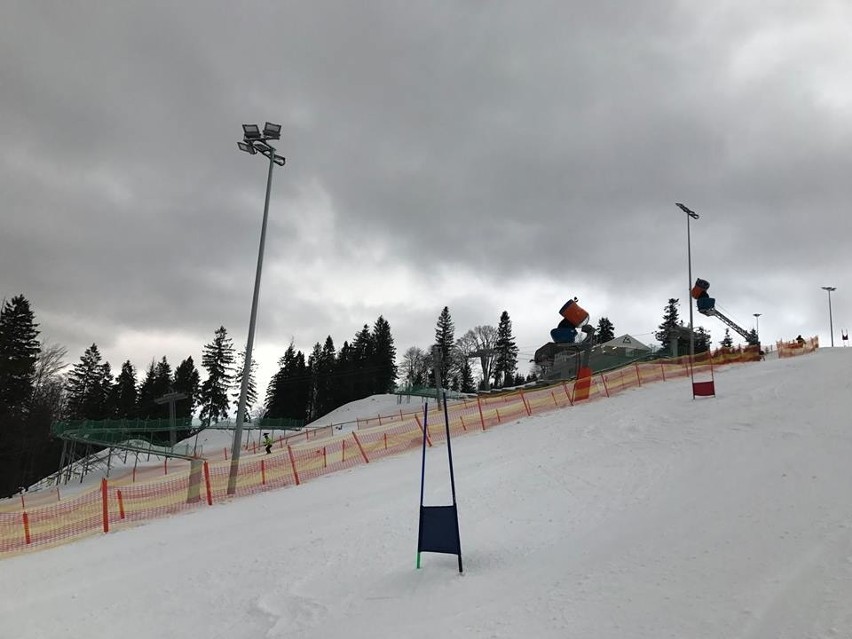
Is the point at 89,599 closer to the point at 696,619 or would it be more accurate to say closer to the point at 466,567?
the point at 466,567

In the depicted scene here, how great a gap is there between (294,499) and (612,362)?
53.2 metres

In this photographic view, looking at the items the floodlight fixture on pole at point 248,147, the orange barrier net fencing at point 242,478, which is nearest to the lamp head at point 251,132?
the floodlight fixture on pole at point 248,147

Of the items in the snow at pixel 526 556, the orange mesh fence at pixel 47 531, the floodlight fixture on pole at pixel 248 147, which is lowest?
the orange mesh fence at pixel 47 531

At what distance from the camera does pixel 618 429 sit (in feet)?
57.5

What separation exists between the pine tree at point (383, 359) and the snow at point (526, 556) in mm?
78454

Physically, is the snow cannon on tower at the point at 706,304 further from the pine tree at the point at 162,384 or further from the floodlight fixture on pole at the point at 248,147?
the pine tree at the point at 162,384

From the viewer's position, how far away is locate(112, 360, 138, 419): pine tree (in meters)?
84.9

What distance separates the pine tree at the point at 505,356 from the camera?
10662 cm

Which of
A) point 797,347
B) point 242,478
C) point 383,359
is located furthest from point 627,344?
point 242,478

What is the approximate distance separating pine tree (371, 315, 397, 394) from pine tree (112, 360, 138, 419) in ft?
122

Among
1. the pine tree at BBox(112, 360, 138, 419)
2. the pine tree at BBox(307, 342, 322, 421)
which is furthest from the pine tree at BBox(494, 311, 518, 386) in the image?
the pine tree at BBox(112, 360, 138, 419)

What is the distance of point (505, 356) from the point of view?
4200 inches

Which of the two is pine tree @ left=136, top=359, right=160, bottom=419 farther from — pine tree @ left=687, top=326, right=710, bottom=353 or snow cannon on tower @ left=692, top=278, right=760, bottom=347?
pine tree @ left=687, top=326, right=710, bottom=353

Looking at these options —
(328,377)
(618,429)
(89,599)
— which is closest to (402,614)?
(89,599)
